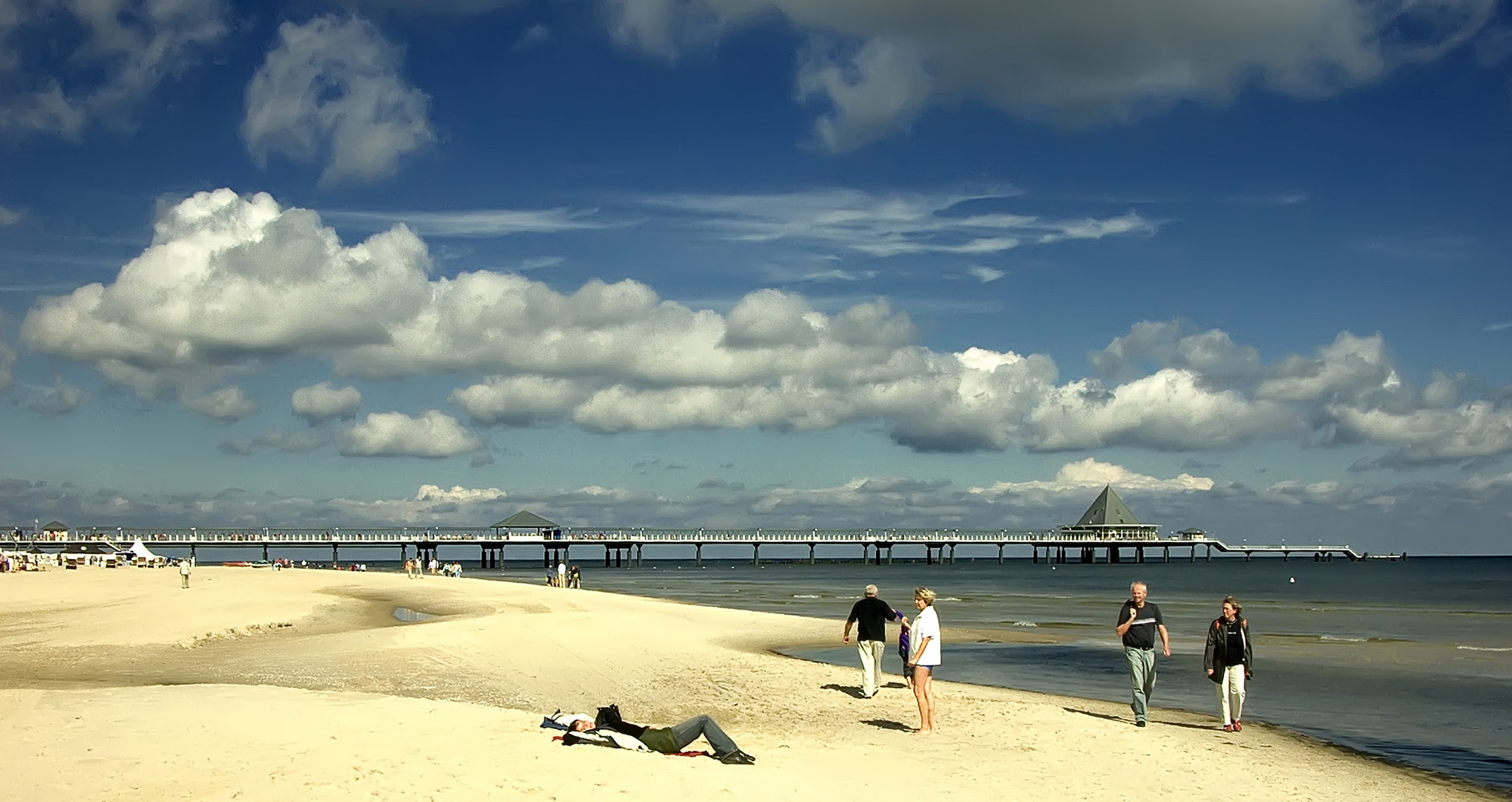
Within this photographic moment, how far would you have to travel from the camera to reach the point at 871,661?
17.6m

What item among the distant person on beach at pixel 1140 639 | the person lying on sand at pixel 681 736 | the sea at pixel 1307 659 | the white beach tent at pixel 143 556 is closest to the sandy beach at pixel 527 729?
the person lying on sand at pixel 681 736

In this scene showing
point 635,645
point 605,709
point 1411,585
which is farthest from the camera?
point 1411,585

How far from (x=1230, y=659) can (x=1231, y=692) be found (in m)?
0.69

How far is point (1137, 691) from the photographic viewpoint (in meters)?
15.6

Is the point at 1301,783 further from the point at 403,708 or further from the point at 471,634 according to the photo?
the point at 471,634

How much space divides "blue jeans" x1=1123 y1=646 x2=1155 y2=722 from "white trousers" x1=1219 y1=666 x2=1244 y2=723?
36.0 inches

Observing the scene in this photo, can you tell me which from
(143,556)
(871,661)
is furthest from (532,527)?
(871,661)

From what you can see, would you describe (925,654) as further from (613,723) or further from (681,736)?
(613,723)

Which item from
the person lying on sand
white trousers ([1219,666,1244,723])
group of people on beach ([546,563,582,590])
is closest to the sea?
white trousers ([1219,666,1244,723])

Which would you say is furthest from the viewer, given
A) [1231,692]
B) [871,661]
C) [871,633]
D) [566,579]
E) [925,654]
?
[566,579]

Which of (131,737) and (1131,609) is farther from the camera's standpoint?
(1131,609)

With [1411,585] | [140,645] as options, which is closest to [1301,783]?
[140,645]

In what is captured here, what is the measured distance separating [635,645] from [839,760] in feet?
44.5

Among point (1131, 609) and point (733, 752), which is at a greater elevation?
point (1131, 609)
